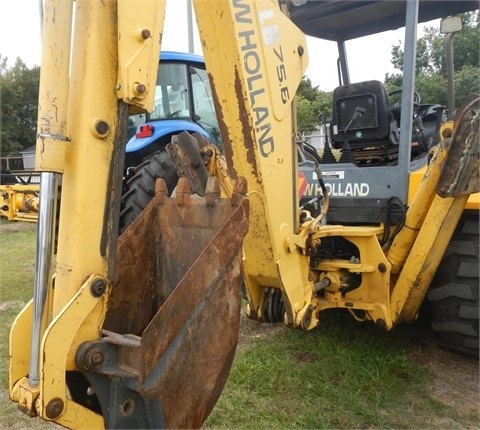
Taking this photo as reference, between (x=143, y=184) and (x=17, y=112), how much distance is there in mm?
21353

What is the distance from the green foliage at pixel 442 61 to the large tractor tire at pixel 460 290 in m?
1.04

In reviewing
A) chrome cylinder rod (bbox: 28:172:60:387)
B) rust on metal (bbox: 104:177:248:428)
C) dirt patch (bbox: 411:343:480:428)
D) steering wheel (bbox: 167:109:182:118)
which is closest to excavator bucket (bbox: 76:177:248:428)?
rust on metal (bbox: 104:177:248:428)

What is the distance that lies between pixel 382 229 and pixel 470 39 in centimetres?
172

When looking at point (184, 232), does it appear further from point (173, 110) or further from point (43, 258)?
point (173, 110)

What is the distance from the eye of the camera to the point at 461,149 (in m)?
2.59

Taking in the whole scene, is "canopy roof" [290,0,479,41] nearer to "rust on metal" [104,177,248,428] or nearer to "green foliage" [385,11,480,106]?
"green foliage" [385,11,480,106]

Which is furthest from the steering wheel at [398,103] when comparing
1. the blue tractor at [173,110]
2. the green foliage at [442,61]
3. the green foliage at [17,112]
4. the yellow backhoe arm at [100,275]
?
the green foliage at [17,112]

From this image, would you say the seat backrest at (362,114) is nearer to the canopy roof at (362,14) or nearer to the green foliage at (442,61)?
the green foliage at (442,61)

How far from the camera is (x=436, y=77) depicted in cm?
383

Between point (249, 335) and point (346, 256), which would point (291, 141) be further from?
point (249, 335)

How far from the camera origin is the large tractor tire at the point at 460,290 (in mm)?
2922

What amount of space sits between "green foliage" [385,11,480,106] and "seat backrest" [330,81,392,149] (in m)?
0.23

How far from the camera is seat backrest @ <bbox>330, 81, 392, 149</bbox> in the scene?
10.8 ft

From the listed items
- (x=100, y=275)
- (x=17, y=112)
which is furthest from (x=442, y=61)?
(x=17, y=112)
